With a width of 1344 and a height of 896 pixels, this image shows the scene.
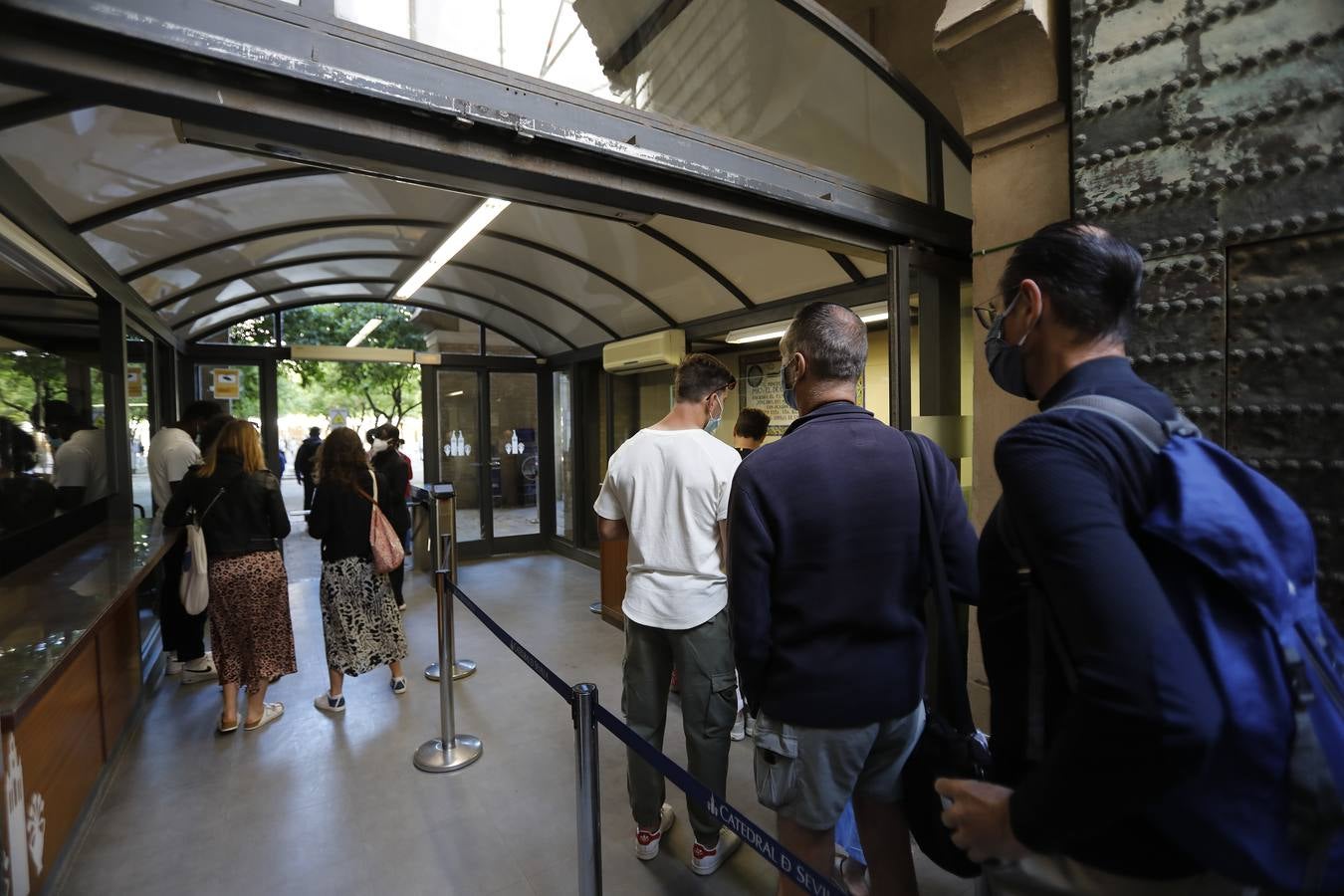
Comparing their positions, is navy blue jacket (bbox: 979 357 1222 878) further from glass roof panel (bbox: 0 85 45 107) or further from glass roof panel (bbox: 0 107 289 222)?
glass roof panel (bbox: 0 107 289 222)

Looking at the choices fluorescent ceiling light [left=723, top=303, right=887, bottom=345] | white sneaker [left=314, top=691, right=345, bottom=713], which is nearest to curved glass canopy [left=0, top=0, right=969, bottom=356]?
fluorescent ceiling light [left=723, top=303, right=887, bottom=345]

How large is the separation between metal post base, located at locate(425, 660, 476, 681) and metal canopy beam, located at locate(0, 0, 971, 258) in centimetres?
360

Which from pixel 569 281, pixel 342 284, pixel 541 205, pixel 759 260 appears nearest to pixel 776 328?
pixel 759 260

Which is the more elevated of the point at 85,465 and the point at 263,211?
the point at 263,211

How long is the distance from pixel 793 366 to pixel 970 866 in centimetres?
122

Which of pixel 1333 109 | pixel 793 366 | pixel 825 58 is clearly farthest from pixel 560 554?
A: pixel 1333 109

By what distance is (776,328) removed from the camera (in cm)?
552

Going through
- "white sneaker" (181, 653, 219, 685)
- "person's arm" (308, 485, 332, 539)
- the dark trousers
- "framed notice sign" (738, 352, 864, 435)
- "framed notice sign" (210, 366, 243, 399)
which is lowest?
"white sneaker" (181, 653, 219, 685)

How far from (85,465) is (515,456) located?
18.4 feet

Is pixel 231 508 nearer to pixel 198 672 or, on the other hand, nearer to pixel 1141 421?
pixel 198 672

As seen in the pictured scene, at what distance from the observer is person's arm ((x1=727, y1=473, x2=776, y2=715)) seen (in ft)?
5.41

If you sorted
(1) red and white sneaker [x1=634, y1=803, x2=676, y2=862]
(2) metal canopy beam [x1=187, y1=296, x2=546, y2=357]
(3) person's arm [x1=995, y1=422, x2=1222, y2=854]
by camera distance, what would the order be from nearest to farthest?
1. (3) person's arm [x1=995, y1=422, x2=1222, y2=854]
2. (1) red and white sneaker [x1=634, y1=803, x2=676, y2=862]
3. (2) metal canopy beam [x1=187, y1=296, x2=546, y2=357]

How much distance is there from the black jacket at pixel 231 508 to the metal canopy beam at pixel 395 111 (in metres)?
2.65

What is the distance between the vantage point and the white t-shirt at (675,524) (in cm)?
256
